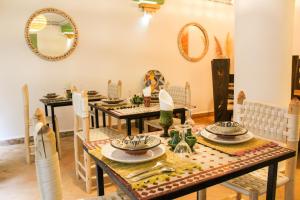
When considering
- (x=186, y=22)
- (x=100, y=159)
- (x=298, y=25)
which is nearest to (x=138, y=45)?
(x=186, y=22)

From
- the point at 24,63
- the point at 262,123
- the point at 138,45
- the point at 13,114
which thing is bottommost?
the point at 13,114

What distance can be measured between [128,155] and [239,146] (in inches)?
24.0

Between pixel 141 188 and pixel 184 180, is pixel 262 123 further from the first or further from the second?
pixel 141 188

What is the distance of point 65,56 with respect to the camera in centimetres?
427

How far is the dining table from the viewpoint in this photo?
1053 millimetres

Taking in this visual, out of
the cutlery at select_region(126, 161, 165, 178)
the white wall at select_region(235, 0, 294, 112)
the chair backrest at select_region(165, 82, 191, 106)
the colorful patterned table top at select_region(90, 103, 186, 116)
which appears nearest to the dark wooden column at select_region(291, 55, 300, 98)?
the white wall at select_region(235, 0, 294, 112)

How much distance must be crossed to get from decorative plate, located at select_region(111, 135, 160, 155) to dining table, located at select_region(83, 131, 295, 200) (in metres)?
0.07

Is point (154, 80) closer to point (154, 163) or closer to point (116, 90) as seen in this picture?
point (116, 90)

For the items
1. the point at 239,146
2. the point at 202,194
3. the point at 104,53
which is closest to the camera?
the point at 239,146

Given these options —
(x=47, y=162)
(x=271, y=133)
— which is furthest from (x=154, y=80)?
(x=47, y=162)

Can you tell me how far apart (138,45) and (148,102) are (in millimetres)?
2288

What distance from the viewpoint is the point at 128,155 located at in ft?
4.32

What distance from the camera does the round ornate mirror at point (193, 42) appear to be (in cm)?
534

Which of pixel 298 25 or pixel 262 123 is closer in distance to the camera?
pixel 262 123
